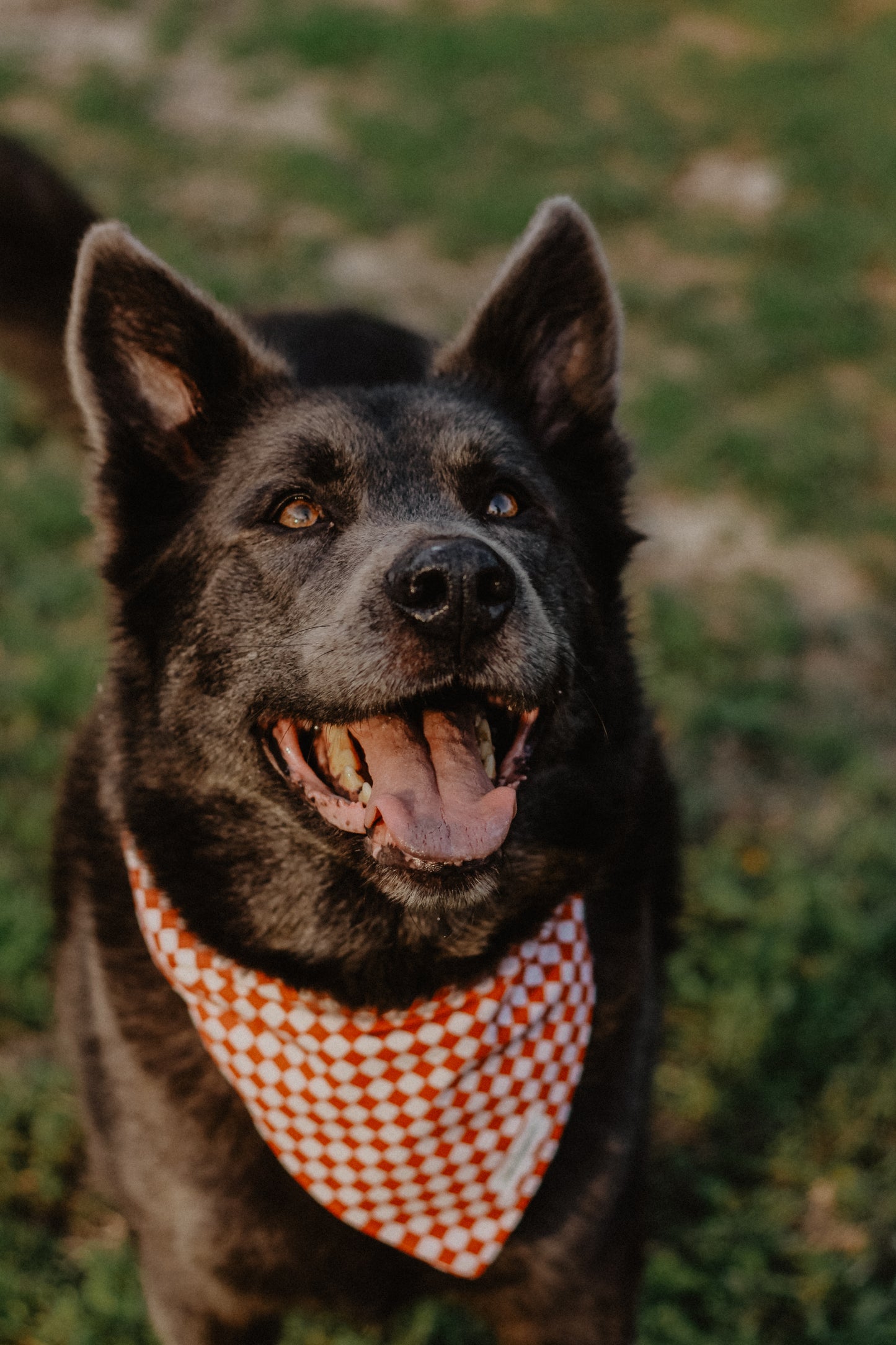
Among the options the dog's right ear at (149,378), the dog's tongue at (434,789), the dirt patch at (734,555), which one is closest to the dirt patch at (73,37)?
the dirt patch at (734,555)

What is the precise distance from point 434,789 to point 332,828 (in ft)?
0.78

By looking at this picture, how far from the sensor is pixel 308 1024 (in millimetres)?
2391

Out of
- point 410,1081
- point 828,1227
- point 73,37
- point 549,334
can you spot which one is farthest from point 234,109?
point 828,1227

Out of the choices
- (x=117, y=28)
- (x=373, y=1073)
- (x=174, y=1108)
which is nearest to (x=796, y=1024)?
(x=373, y=1073)

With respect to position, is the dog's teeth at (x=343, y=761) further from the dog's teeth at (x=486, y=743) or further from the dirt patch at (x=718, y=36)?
the dirt patch at (x=718, y=36)

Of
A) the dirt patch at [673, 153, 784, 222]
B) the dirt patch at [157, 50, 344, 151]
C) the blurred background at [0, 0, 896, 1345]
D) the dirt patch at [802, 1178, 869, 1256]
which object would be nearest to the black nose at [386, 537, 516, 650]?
the blurred background at [0, 0, 896, 1345]

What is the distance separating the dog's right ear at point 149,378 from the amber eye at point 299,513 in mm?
242

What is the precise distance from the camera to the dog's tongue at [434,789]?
2.08m

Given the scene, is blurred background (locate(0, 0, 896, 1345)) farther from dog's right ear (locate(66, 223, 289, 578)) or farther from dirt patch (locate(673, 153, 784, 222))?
dog's right ear (locate(66, 223, 289, 578))

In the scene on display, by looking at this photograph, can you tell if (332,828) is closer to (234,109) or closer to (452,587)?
(452,587)

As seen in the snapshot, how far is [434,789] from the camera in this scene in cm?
214

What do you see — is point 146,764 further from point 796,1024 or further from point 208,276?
point 208,276

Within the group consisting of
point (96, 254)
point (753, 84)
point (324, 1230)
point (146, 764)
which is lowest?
point (324, 1230)

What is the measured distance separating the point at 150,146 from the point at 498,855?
7462mm
